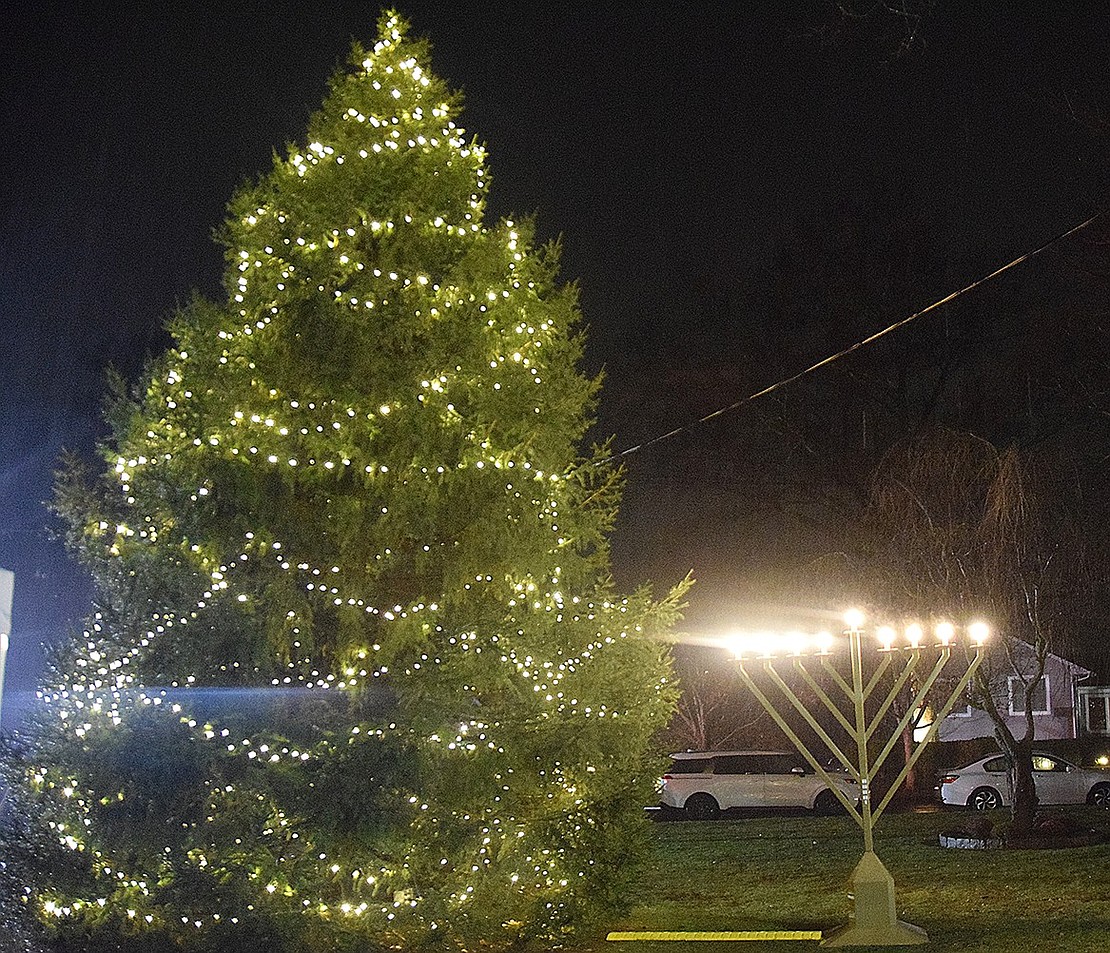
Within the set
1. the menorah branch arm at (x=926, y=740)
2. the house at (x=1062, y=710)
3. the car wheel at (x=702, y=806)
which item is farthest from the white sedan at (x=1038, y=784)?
the house at (x=1062, y=710)

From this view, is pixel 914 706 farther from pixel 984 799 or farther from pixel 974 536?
pixel 984 799

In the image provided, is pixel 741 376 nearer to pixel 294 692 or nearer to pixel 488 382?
pixel 488 382

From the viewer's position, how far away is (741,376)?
25766mm

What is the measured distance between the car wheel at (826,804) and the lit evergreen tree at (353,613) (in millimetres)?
17233

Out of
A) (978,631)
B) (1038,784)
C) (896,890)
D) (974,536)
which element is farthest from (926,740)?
(1038,784)

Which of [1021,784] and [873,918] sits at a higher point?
[1021,784]

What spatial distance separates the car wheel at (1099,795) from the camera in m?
26.1

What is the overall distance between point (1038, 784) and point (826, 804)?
162 inches

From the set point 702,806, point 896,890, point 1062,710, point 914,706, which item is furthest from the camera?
point 1062,710

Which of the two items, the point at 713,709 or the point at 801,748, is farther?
the point at 713,709

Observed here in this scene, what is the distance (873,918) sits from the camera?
11.3 metres

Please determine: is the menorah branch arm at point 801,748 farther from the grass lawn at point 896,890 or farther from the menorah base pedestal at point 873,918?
the grass lawn at point 896,890

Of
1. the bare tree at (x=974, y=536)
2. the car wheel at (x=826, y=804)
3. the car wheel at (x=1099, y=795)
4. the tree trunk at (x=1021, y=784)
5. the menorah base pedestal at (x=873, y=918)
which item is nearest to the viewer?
the menorah base pedestal at (x=873, y=918)

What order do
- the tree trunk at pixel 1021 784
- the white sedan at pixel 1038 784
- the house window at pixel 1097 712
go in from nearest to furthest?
the tree trunk at pixel 1021 784 < the white sedan at pixel 1038 784 < the house window at pixel 1097 712
